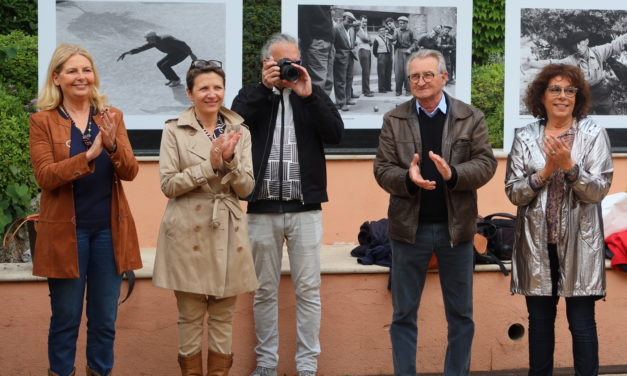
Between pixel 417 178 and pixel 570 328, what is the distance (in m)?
1.10

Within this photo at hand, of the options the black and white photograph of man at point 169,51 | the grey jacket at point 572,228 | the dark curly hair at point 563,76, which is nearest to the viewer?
the grey jacket at point 572,228

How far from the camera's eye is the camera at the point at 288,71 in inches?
201

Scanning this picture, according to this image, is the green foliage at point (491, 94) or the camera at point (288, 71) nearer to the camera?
the camera at point (288, 71)

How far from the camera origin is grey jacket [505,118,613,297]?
4.70m

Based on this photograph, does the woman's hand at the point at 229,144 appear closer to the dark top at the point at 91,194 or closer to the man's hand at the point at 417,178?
the dark top at the point at 91,194

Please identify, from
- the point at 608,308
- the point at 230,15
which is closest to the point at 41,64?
the point at 230,15

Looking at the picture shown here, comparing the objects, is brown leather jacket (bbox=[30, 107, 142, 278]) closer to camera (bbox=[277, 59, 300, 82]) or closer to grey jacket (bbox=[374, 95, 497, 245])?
camera (bbox=[277, 59, 300, 82])

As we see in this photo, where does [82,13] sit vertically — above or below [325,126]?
above

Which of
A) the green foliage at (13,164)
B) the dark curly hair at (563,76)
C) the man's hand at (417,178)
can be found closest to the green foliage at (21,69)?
the green foliage at (13,164)

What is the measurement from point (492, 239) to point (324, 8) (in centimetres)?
213

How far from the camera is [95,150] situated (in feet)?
14.7

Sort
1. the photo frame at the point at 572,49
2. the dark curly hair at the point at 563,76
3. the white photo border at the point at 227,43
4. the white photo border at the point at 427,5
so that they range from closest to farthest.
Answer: the dark curly hair at the point at 563,76
the white photo border at the point at 227,43
the white photo border at the point at 427,5
the photo frame at the point at 572,49

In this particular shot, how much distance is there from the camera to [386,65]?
23.5 ft

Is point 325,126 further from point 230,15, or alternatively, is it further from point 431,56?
point 230,15
